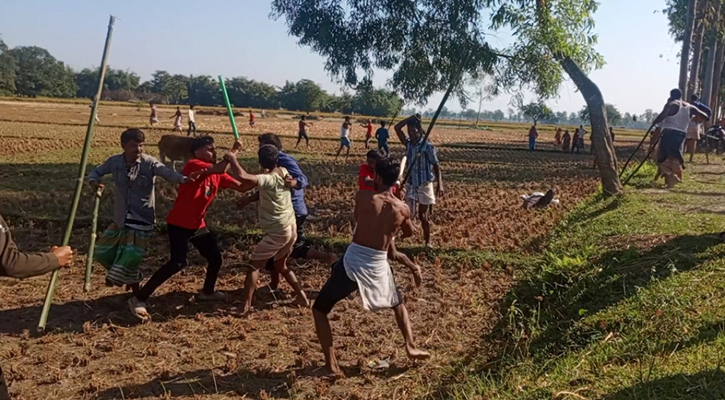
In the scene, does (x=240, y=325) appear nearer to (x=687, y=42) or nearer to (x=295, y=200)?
(x=295, y=200)

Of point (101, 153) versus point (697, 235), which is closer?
point (697, 235)

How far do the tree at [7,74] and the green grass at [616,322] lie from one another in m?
82.9

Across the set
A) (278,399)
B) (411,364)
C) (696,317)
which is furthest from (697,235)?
(278,399)

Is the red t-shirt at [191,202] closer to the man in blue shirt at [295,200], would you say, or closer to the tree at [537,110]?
→ the man in blue shirt at [295,200]

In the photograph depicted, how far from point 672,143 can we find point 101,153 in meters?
17.7

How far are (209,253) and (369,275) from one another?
2282 millimetres

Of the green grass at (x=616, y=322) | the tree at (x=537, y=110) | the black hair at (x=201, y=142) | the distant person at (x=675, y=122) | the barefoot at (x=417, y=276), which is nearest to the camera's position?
the green grass at (x=616, y=322)

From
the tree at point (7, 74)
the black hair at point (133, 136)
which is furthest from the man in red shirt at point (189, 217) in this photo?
the tree at point (7, 74)

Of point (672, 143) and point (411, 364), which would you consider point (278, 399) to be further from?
point (672, 143)

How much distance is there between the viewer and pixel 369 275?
4.57m

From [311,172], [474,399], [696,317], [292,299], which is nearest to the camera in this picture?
[474,399]

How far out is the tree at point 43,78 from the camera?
82062mm

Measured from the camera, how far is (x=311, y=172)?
1778cm

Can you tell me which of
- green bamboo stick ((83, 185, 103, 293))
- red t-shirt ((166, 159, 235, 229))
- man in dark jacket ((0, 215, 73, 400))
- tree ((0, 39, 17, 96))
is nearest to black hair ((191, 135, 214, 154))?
red t-shirt ((166, 159, 235, 229))
